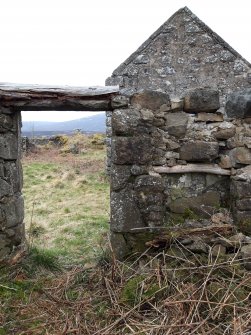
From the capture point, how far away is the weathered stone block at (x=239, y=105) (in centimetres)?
448

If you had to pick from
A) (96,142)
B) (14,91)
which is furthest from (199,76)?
(96,142)

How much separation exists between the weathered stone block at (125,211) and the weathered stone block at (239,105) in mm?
1539

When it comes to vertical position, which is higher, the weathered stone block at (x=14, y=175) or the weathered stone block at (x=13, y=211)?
the weathered stone block at (x=14, y=175)

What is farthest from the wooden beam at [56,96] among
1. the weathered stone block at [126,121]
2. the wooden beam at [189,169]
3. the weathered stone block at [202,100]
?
the wooden beam at [189,169]

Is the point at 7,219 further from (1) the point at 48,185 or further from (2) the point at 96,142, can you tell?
(2) the point at 96,142

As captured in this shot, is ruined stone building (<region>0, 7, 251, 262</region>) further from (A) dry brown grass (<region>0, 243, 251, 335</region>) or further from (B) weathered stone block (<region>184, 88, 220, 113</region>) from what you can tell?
(A) dry brown grass (<region>0, 243, 251, 335</region>)

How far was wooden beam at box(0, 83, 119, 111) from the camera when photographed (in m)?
4.65

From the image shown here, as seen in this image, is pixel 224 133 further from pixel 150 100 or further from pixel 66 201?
pixel 66 201

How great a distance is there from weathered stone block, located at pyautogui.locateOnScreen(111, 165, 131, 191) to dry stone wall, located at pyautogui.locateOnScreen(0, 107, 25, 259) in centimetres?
139

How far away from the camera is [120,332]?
3.31 m

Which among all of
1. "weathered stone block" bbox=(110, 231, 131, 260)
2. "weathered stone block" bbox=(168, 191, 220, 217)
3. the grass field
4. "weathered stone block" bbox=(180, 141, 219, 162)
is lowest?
the grass field

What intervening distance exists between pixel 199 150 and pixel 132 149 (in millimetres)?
805

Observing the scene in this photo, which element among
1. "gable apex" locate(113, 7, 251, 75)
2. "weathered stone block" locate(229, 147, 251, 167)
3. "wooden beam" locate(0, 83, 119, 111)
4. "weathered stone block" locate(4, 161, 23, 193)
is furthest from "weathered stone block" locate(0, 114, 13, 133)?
"gable apex" locate(113, 7, 251, 75)

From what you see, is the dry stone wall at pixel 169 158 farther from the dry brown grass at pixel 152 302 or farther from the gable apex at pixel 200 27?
the gable apex at pixel 200 27
